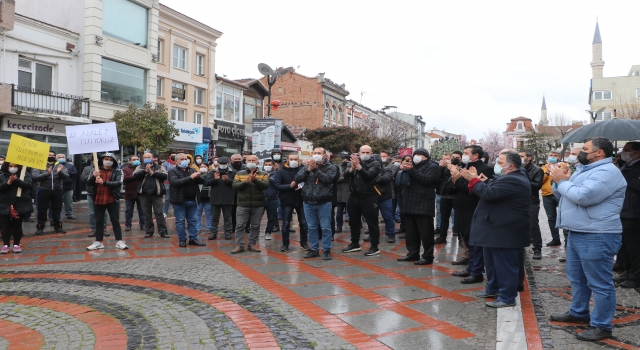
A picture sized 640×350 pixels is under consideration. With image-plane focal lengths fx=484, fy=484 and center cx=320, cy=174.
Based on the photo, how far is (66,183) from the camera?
492 inches

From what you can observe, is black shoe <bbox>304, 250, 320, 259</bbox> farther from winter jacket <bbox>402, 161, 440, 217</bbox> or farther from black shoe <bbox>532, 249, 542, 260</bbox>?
black shoe <bbox>532, 249, 542, 260</bbox>

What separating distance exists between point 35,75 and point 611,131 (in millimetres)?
20073

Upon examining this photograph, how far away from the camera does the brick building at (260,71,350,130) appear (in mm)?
47000

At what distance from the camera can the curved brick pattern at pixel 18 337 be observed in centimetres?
420

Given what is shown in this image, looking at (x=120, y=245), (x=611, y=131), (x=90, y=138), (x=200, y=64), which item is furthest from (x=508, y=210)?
(x=200, y=64)

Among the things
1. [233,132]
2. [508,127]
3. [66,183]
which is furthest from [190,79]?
[508,127]

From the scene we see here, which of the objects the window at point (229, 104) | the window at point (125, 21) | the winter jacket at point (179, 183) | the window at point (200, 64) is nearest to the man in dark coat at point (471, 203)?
the winter jacket at point (179, 183)

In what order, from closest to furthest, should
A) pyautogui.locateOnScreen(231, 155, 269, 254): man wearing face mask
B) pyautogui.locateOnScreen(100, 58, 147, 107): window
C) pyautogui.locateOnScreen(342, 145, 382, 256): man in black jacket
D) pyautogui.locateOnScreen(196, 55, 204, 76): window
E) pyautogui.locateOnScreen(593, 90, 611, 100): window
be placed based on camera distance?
pyautogui.locateOnScreen(342, 145, 382, 256): man in black jacket, pyautogui.locateOnScreen(231, 155, 269, 254): man wearing face mask, pyautogui.locateOnScreen(100, 58, 147, 107): window, pyautogui.locateOnScreen(196, 55, 204, 76): window, pyautogui.locateOnScreen(593, 90, 611, 100): window

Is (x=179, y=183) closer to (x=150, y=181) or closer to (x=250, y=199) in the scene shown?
(x=150, y=181)

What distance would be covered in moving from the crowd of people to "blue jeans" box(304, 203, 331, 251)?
18 mm

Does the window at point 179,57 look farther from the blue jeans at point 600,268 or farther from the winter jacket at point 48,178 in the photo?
the blue jeans at point 600,268

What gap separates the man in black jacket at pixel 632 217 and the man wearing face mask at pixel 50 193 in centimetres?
1061

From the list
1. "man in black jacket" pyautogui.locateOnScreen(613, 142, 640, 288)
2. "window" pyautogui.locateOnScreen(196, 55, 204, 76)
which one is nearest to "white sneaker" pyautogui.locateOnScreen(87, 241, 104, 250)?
"man in black jacket" pyautogui.locateOnScreen(613, 142, 640, 288)

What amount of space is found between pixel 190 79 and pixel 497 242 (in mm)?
25991
